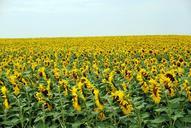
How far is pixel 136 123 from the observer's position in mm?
5539

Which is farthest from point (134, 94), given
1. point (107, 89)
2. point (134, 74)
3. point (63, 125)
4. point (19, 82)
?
point (19, 82)

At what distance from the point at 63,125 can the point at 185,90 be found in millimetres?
1650

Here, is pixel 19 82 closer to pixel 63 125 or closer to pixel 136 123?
pixel 63 125

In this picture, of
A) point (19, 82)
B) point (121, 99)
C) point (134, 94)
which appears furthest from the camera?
point (19, 82)

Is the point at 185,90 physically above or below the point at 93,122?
above

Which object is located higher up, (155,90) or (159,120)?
(155,90)

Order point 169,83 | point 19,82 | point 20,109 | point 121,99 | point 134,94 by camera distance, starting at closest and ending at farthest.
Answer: point 121,99 → point 169,83 → point 20,109 → point 134,94 → point 19,82

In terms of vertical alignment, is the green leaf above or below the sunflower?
below

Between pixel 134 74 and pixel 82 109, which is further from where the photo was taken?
pixel 134 74

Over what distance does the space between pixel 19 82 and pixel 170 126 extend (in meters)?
3.18

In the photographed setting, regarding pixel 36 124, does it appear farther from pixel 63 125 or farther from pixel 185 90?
pixel 185 90

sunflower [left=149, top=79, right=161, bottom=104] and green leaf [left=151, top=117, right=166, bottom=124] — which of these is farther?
sunflower [left=149, top=79, right=161, bottom=104]

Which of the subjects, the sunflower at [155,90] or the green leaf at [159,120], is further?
the sunflower at [155,90]

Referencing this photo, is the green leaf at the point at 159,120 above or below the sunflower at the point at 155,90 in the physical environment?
below
